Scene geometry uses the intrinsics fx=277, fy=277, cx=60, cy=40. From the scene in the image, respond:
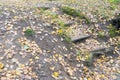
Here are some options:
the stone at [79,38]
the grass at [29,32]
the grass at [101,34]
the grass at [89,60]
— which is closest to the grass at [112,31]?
the grass at [101,34]

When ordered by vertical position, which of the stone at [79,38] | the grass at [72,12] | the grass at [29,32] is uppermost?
the grass at [29,32]

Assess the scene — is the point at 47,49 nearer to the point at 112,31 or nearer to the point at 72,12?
the point at 72,12

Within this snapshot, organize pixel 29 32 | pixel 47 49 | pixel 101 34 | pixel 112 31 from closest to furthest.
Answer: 1. pixel 47 49
2. pixel 29 32
3. pixel 101 34
4. pixel 112 31

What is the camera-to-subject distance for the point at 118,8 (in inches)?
490

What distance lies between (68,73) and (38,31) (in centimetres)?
161

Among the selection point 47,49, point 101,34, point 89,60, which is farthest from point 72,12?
point 47,49

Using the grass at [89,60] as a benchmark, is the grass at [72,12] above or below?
above

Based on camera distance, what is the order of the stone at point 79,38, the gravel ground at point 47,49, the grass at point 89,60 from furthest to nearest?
the stone at point 79,38 → the grass at point 89,60 → the gravel ground at point 47,49

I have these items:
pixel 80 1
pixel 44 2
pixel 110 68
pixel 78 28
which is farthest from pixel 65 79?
pixel 80 1

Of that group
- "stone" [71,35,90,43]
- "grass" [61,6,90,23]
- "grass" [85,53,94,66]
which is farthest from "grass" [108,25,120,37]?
"grass" [85,53,94,66]

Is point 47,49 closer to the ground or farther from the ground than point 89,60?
farther from the ground

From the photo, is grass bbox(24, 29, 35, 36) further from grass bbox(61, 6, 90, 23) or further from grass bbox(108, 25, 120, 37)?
grass bbox(108, 25, 120, 37)

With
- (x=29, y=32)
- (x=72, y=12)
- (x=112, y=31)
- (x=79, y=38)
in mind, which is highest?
(x=29, y=32)

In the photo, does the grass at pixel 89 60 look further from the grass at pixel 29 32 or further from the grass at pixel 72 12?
the grass at pixel 72 12
